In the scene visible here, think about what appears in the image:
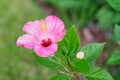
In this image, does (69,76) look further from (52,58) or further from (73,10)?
(73,10)

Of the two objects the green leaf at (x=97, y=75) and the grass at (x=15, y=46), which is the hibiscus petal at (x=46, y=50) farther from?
the grass at (x=15, y=46)

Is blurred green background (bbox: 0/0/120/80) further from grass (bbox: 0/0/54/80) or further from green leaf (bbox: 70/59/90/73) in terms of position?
green leaf (bbox: 70/59/90/73)

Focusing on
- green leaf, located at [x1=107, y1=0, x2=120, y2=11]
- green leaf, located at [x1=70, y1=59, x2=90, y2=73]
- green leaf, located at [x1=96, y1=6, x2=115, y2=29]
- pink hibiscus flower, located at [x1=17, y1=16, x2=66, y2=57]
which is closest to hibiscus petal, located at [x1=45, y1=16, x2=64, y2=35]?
pink hibiscus flower, located at [x1=17, y1=16, x2=66, y2=57]

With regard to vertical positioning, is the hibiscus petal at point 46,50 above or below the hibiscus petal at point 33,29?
below

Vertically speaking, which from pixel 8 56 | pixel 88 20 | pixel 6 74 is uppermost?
pixel 88 20

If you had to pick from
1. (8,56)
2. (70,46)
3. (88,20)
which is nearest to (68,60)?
(70,46)

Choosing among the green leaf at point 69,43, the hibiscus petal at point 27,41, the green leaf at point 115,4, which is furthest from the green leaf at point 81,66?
the green leaf at point 115,4
